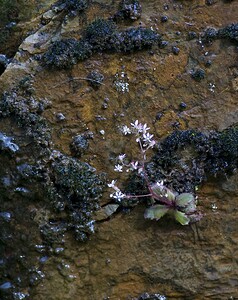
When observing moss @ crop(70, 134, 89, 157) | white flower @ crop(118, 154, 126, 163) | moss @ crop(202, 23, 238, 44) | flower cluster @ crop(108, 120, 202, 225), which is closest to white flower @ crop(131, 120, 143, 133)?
flower cluster @ crop(108, 120, 202, 225)

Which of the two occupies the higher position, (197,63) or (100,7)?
(100,7)

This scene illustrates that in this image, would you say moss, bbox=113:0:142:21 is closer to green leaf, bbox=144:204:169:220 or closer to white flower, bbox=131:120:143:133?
white flower, bbox=131:120:143:133

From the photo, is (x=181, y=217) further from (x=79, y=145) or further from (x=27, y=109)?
(x=27, y=109)

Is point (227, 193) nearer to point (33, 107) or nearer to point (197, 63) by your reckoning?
point (197, 63)

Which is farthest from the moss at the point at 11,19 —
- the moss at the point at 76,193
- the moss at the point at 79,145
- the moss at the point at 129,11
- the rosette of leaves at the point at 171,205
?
the rosette of leaves at the point at 171,205

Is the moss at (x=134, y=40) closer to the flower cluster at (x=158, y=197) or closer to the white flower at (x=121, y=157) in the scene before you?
the flower cluster at (x=158, y=197)

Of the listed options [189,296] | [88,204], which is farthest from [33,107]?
[189,296]

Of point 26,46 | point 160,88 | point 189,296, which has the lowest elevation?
point 189,296
